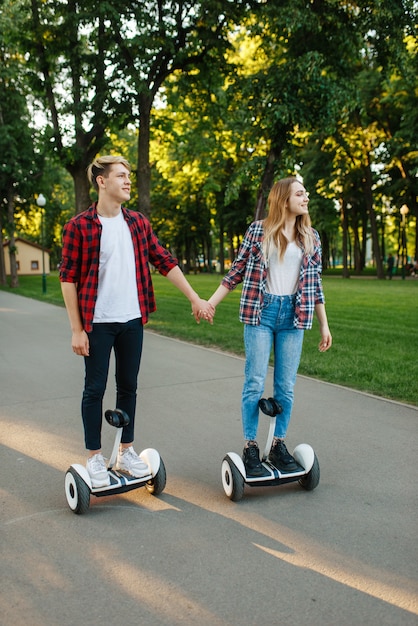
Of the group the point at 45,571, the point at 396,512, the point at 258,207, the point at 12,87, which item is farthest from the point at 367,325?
the point at 12,87

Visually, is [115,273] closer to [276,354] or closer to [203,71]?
[276,354]

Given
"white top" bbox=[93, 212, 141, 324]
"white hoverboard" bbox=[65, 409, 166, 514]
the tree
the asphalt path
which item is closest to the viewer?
the asphalt path

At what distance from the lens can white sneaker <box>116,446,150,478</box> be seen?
3.88 meters

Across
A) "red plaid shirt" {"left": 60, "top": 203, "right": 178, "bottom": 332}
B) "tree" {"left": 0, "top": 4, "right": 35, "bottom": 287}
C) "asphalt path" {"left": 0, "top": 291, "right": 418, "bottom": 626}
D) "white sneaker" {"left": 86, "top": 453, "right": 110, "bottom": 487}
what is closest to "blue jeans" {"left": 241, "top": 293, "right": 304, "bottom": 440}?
"asphalt path" {"left": 0, "top": 291, "right": 418, "bottom": 626}

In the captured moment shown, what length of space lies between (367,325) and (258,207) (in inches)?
218

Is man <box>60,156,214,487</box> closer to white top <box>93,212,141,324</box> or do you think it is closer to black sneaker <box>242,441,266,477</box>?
white top <box>93,212,141,324</box>

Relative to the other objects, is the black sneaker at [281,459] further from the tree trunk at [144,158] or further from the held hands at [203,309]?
the tree trunk at [144,158]

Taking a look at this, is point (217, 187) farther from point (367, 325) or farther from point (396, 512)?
point (396, 512)

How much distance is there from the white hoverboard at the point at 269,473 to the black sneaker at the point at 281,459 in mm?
27

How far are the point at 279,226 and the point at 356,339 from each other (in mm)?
7207

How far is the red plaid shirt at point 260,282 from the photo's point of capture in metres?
3.93

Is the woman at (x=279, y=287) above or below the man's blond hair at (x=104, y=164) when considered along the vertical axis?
below

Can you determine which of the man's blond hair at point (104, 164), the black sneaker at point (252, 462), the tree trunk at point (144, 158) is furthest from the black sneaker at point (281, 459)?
the tree trunk at point (144, 158)

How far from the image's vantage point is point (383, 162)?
34562mm
